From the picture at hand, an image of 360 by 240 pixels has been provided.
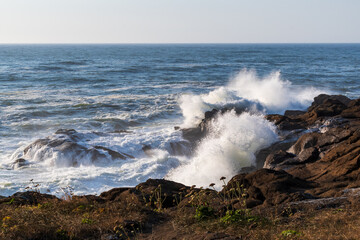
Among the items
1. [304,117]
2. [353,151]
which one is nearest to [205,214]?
[353,151]

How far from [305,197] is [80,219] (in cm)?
350

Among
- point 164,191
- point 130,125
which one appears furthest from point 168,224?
point 130,125

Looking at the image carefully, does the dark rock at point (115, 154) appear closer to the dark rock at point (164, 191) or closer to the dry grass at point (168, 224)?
the dark rock at point (164, 191)

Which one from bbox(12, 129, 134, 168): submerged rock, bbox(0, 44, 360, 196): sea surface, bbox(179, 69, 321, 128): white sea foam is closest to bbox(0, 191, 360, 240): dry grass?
bbox(0, 44, 360, 196): sea surface

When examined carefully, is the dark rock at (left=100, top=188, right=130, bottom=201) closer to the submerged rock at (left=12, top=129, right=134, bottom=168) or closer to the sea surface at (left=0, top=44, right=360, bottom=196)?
the sea surface at (left=0, top=44, right=360, bottom=196)

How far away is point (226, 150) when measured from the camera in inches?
491

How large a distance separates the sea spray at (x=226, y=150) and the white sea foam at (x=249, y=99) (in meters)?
3.26

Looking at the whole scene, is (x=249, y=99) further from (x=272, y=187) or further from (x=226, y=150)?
(x=272, y=187)

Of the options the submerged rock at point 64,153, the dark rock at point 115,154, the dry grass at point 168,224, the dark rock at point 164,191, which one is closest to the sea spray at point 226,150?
the dark rock at point 115,154

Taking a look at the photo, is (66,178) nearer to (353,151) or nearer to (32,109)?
(353,151)

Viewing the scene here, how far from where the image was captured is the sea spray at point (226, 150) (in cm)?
1141

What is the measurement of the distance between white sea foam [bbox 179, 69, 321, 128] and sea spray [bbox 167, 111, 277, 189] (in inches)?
129

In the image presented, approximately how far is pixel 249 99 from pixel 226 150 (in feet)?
33.1

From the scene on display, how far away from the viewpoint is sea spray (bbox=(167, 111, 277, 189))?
11415 millimetres
